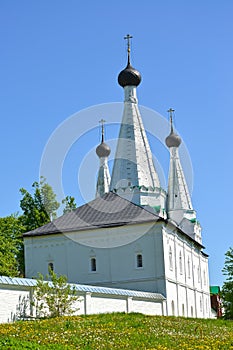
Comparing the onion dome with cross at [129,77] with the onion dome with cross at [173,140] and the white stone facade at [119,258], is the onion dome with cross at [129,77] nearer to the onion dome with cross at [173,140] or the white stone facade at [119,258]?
the onion dome with cross at [173,140]

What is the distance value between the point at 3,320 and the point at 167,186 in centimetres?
3053

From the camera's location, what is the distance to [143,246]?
34906 mm

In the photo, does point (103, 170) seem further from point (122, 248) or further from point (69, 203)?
point (122, 248)

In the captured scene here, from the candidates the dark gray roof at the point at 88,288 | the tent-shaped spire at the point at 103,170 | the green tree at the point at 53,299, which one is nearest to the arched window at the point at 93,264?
the dark gray roof at the point at 88,288

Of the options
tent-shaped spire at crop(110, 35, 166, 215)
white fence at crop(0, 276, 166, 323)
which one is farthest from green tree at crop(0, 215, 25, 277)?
tent-shaped spire at crop(110, 35, 166, 215)

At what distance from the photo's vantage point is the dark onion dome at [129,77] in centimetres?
4612

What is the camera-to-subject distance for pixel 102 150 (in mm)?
52062

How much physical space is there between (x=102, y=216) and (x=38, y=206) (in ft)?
35.8

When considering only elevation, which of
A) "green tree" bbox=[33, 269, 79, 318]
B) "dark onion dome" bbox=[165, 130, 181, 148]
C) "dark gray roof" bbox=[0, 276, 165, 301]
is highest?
"dark onion dome" bbox=[165, 130, 181, 148]

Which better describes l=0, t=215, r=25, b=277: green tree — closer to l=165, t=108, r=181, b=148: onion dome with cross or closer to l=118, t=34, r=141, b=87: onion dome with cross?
l=118, t=34, r=141, b=87: onion dome with cross

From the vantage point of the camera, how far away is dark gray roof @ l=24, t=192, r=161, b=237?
115ft

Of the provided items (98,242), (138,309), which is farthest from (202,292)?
(138,309)

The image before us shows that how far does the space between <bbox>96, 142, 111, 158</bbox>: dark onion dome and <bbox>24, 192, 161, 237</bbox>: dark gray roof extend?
Answer: 14774mm

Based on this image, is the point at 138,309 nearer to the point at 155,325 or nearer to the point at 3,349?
the point at 155,325
